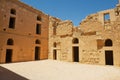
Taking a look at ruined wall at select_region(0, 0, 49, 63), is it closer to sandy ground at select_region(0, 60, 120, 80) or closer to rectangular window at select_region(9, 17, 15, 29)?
rectangular window at select_region(9, 17, 15, 29)

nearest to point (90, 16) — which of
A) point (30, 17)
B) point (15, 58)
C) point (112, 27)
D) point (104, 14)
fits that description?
point (104, 14)

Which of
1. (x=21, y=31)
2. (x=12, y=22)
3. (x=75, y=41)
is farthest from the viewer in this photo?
(x=75, y=41)

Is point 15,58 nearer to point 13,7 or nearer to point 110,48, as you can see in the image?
point 13,7

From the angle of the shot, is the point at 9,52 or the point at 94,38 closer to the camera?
the point at 94,38

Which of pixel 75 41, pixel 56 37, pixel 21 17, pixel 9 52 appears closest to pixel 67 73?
pixel 75 41

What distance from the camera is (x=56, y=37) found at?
1712 cm

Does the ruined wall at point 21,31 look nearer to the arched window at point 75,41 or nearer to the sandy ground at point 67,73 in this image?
the sandy ground at point 67,73

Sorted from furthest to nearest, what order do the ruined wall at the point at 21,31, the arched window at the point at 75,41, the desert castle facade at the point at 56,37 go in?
the arched window at the point at 75,41
the ruined wall at the point at 21,31
the desert castle facade at the point at 56,37

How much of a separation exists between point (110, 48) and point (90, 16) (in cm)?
495

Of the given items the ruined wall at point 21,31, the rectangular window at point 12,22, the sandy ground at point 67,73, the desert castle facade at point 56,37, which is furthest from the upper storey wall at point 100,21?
the rectangular window at point 12,22

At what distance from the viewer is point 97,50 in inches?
485

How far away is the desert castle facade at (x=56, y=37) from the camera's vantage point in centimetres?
1206

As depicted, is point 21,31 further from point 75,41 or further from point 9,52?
point 75,41

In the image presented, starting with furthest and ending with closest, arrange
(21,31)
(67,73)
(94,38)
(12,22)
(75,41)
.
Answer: (75,41)
(21,31)
(12,22)
(94,38)
(67,73)
